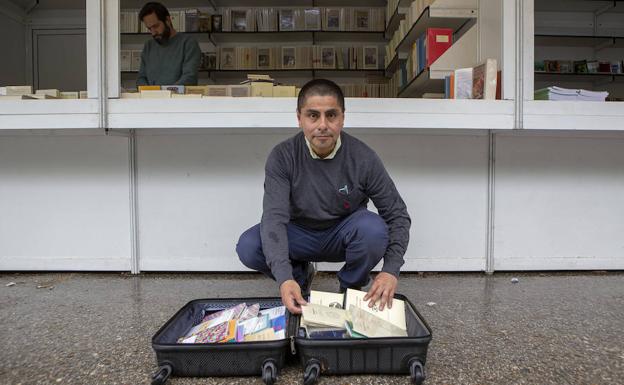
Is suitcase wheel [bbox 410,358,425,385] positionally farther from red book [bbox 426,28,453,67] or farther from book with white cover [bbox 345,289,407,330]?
red book [bbox 426,28,453,67]

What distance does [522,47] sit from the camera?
6.60ft

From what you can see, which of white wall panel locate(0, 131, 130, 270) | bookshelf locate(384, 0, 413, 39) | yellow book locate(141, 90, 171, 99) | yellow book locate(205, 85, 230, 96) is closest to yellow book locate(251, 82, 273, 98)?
yellow book locate(205, 85, 230, 96)

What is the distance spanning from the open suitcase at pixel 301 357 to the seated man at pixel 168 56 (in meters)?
1.88

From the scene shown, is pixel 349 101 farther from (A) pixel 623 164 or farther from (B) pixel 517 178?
(A) pixel 623 164

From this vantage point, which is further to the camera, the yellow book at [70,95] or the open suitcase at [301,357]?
the yellow book at [70,95]

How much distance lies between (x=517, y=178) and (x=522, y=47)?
664 millimetres

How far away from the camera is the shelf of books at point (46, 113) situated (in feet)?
6.46

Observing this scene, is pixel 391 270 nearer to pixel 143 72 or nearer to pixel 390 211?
pixel 390 211

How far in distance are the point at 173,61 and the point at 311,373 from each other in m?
2.19

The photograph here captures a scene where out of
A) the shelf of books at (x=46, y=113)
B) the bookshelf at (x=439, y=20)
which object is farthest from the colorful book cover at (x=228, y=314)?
the bookshelf at (x=439, y=20)

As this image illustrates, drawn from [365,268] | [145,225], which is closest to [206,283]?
[145,225]

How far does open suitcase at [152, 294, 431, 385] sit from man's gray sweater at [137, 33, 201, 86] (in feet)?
6.15

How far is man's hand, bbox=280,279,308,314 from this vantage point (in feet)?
3.74

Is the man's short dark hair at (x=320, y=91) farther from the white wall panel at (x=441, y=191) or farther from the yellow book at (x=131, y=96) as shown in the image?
the yellow book at (x=131, y=96)
